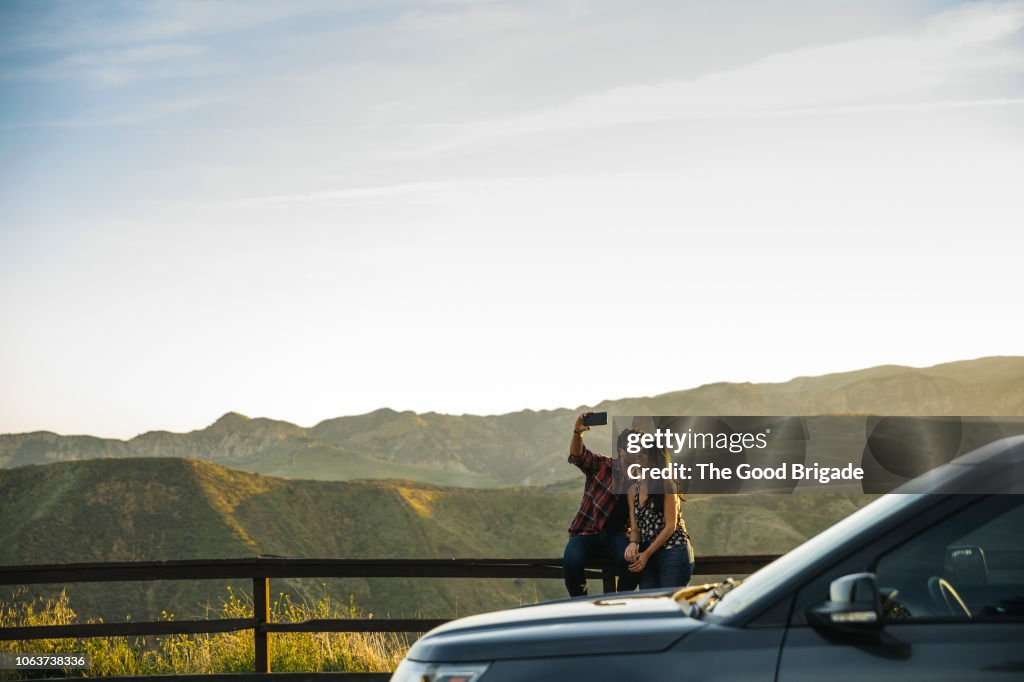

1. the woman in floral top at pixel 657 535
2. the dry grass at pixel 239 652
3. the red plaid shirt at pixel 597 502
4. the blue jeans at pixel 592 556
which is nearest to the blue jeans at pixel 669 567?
the woman in floral top at pixel 657 535

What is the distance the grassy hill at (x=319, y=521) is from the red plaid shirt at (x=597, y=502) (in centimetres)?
6915

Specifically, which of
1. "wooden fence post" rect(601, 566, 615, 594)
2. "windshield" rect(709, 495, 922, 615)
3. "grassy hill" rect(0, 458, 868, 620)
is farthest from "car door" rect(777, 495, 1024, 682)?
"grassy hill" rect(0, 458, 868, 620)

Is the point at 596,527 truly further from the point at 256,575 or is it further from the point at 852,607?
the point at 852,607

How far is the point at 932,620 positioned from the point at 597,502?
16.8 ft

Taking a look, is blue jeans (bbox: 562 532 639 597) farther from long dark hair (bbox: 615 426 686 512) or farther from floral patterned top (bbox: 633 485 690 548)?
long dark hair (bbox: 615 426 686 512)

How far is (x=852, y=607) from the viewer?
3211 millimetres

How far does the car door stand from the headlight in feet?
3.37

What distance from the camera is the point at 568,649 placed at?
361 centimetres

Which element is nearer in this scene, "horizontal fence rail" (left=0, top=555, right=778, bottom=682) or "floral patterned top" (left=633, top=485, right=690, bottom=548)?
"floral patterned top" (left=633, top=485, right=690, bottom=548)

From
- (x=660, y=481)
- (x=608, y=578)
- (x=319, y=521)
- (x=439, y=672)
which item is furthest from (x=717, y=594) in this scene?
(x=319, y=521)

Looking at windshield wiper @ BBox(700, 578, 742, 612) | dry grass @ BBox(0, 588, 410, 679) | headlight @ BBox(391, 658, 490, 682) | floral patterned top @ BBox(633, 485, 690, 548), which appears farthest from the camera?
dry grass @ BBox(0, 588, 410, 679)

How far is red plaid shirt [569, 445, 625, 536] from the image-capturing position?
8.37 m

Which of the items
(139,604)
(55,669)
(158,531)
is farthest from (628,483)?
(158,531)

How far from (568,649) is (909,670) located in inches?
41.5
